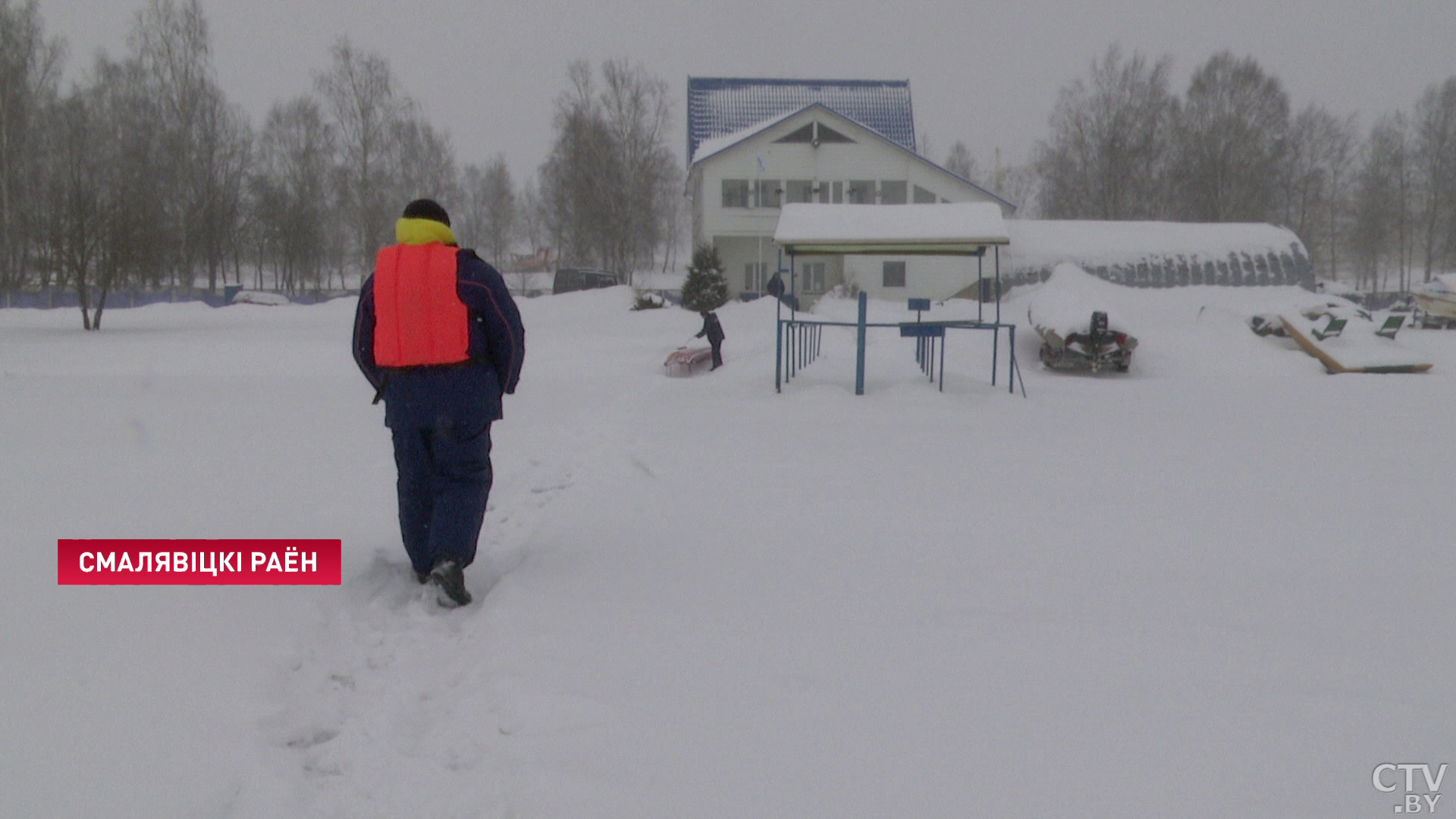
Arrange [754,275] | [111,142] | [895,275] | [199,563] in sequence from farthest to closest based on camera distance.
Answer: [111,142]
[754,275]
[895,275]
[199,563]

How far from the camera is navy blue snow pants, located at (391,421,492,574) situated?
4.07 metres

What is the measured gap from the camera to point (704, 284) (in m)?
30.9

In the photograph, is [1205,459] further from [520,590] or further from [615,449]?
[520,590]

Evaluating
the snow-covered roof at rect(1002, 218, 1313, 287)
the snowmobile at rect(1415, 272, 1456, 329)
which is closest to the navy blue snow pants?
the snow-covered roof at rect(1002, 218, 1313, 287)

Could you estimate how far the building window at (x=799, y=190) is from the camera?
37.7 metres

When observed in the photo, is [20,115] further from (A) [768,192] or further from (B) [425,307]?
(B) [425,307]

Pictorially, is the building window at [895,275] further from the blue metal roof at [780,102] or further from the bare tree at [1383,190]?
the bare tree at [1383,190]

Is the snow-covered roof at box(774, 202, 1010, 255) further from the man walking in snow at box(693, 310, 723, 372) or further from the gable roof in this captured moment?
the gable roof

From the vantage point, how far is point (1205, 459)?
7.70 m

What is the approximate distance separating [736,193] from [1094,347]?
24028mm

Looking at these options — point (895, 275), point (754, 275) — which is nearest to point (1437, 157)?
point (895, 275)

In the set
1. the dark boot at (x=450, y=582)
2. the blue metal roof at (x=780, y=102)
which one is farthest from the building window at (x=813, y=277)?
the dark boot at (x=450, y=582)

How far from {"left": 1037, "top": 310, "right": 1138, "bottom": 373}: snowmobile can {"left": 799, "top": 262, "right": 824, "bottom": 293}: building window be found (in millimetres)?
21731

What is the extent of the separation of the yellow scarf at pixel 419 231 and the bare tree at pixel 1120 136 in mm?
47106
